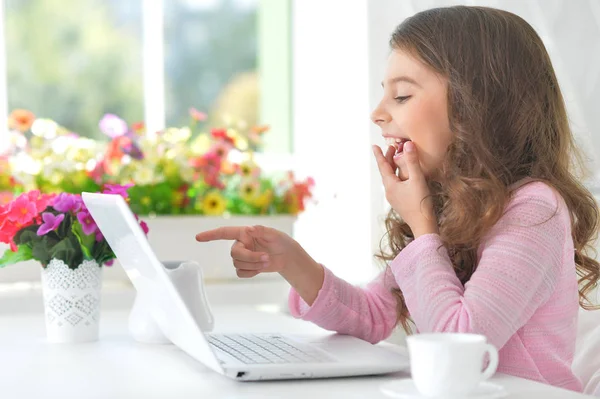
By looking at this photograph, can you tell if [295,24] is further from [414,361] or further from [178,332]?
[414,361]

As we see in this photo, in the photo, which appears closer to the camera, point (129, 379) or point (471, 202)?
point (129, 379)

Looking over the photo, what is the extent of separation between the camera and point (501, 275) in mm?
1242

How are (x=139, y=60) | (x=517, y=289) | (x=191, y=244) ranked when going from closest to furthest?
1. (x=517, y=289)
2. (x=191, y=244)
3. (x=139, y=60)

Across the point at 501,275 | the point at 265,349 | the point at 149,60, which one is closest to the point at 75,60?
the point at 149,60

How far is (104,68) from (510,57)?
9.82 feet

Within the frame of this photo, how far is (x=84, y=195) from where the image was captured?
139 centimetres

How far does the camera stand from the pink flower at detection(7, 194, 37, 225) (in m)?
1.49

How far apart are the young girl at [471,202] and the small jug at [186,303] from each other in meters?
0.10

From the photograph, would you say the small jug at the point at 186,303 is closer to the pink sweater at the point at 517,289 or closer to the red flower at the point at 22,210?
the red flower at the point at 22,210

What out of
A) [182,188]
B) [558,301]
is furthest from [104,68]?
[558,301]

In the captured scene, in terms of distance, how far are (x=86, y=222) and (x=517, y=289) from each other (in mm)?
690

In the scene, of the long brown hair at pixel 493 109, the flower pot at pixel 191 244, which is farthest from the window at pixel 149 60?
the long brown hair at pixel 493 109

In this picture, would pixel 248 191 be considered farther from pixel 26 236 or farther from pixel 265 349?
pixel 265 349

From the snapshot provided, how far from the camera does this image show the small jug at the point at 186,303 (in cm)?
147
